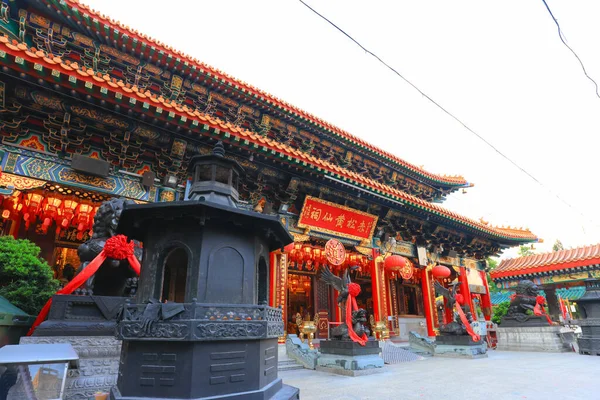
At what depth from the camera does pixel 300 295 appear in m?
14.0

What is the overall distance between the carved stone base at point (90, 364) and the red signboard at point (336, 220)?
5846mm

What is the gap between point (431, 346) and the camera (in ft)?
32.9

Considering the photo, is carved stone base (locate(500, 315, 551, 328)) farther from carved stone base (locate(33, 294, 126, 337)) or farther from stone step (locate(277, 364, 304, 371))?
carved stone base (locate(33, 294, 126, 337))

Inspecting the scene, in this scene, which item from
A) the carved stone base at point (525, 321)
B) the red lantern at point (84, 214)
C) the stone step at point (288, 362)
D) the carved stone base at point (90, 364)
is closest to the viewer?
the carved stone base at point (90, 364)

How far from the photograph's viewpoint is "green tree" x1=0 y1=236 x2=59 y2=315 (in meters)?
4.76

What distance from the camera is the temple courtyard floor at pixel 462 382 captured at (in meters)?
4.50

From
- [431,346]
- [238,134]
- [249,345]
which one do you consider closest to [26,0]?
[238,134]

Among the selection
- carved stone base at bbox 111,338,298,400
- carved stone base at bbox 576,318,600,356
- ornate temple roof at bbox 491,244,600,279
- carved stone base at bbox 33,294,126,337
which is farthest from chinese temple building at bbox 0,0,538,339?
carved stone base at bbox 576,318,600,356

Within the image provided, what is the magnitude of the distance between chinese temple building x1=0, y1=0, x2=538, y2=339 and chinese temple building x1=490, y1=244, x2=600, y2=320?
1942 mm

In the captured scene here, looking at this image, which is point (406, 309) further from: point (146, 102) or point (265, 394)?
point (146, 102)

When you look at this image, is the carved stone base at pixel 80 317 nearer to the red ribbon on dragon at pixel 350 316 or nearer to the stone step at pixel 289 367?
the stone step at pixel 289 367

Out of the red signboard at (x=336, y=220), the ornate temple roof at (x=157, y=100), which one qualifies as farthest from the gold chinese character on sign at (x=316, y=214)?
the ornate temple roof at (x=157, y=100)

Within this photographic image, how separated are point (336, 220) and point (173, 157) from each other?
5.27 metres

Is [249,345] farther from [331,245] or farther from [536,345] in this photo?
[536,345]
